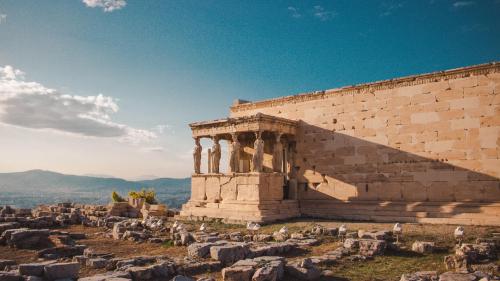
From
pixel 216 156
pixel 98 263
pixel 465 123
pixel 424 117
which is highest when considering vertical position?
pixel 424 117

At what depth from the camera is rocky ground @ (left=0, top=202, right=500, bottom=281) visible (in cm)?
750

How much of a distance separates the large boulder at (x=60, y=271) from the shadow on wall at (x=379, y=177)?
11818mm

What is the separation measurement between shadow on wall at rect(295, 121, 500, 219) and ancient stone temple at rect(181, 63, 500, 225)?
0.04 metres

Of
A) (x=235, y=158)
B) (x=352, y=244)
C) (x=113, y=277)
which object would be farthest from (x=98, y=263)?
(x=235, y=158)

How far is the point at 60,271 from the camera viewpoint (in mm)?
7426

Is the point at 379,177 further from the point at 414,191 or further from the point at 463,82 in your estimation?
the point at 463,82

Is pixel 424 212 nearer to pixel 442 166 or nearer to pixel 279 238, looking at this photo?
pixel 442 166

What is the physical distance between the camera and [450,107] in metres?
15.2

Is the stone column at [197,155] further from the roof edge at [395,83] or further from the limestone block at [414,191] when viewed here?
the limestone block at [414,191]

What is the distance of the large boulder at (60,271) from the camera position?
290 inches

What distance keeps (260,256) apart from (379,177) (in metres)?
9.01

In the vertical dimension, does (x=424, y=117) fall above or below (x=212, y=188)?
above

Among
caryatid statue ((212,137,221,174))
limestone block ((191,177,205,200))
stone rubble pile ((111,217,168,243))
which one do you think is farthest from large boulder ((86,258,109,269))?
caryatid statue ((212,137,221,174))

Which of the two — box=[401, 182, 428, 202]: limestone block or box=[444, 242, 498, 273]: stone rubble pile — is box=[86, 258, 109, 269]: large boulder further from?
box=[401, 182, 428, 202]: limestone block
